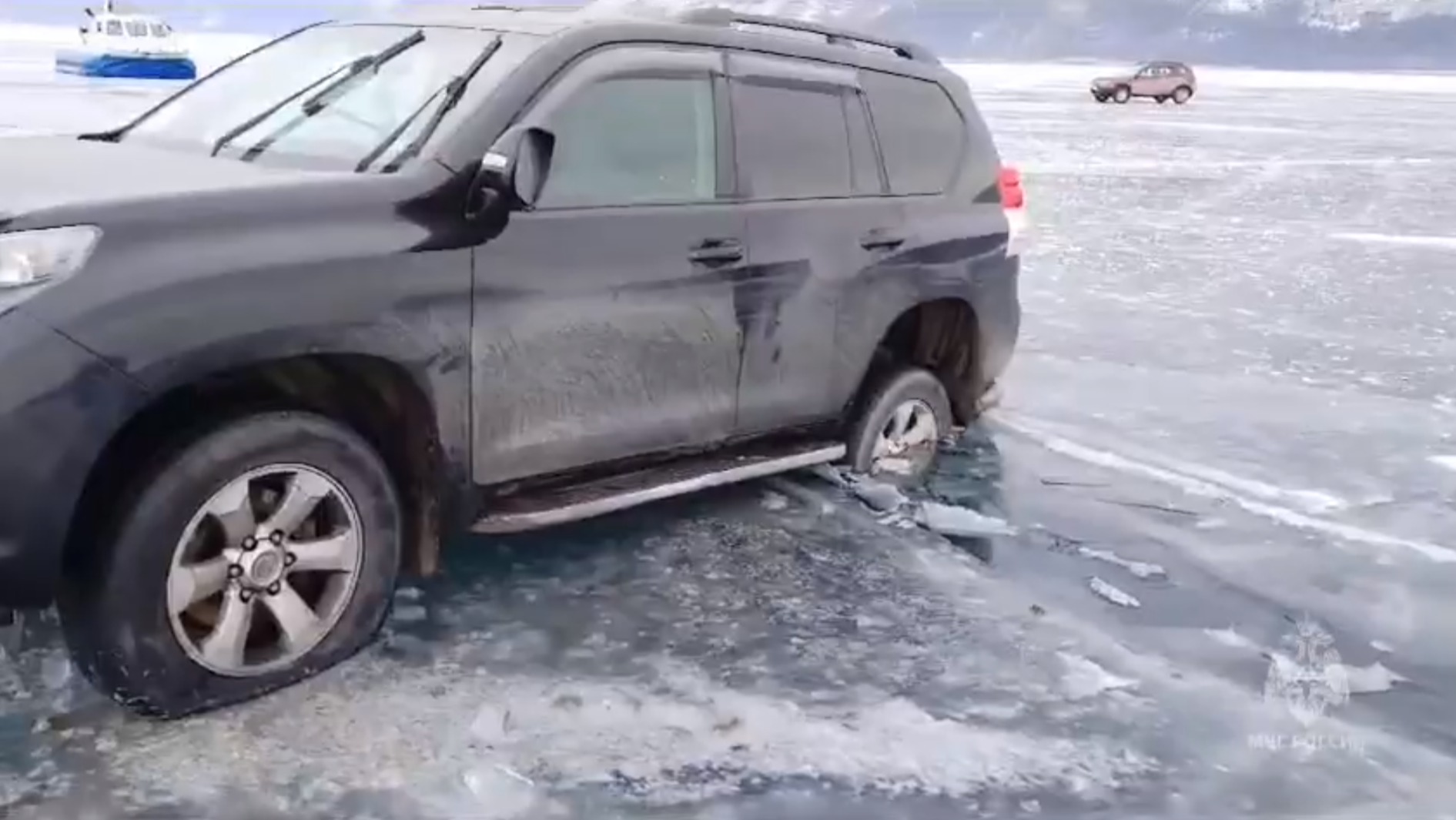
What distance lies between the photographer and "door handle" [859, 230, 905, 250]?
17.8 ft

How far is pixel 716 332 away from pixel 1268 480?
10.1ft

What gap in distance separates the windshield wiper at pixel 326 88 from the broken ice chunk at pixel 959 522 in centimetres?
266

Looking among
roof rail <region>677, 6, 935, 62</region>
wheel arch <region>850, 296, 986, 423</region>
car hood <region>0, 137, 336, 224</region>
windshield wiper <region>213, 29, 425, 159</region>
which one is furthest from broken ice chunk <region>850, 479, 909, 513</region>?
car hood <region>0, 137, 336, 224</region>

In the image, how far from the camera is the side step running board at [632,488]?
432 centimetres

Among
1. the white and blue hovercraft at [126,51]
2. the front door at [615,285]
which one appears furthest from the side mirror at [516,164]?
the white and blue hovercraft at [126,51]

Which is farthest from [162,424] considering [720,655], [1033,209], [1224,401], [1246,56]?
[1246,56]

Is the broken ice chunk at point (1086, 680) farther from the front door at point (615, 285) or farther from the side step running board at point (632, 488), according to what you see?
the front door at point (615, 285)

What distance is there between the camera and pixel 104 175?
12.8 ft

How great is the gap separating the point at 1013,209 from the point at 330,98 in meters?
3.18

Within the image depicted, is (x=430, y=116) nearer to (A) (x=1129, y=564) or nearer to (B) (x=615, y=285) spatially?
(B) (x=615, y=285)

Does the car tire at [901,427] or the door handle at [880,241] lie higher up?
the door handle at [880,241]

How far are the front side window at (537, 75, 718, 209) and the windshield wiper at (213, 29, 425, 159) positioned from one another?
69 centimetres

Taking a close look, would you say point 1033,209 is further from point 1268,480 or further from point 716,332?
point 716,332

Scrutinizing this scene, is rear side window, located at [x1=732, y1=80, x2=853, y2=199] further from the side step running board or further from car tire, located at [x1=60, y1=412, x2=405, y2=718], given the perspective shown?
car tire, located at [x1=60, y1=412, x2=405, y2=718]
